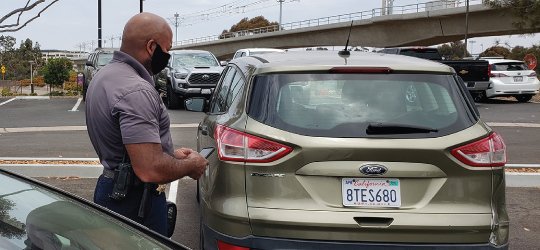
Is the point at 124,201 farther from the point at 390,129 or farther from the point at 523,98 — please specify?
the point at 523,98

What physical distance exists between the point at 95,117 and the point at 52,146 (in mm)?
8140

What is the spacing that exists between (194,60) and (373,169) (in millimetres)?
16863

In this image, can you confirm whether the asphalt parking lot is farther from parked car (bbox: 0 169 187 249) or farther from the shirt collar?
parked car (bbox: 0 169 187 249)

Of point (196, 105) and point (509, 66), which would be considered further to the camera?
point (509, 66)

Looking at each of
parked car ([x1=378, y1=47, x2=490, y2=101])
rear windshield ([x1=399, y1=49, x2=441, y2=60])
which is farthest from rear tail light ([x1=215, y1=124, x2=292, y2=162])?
rear windshield ([x1=399, y1=49, x2=441, y2=60])

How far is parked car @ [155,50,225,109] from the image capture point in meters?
18.4

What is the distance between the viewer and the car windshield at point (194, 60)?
63.7 ft

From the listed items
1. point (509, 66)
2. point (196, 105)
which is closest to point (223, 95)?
point (196, 105)

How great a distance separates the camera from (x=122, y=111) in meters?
2.73

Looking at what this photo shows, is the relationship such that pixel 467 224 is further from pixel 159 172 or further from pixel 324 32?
pixel 324 32

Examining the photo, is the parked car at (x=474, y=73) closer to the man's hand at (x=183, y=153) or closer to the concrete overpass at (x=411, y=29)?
the man's hand at (x=183, y=153)

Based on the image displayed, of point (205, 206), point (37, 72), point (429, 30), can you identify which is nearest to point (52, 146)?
point (205, 206)

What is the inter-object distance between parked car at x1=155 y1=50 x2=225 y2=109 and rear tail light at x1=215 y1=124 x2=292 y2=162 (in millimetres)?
14749

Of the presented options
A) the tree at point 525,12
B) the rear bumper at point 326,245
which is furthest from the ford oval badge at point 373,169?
the tree at point 525,12
